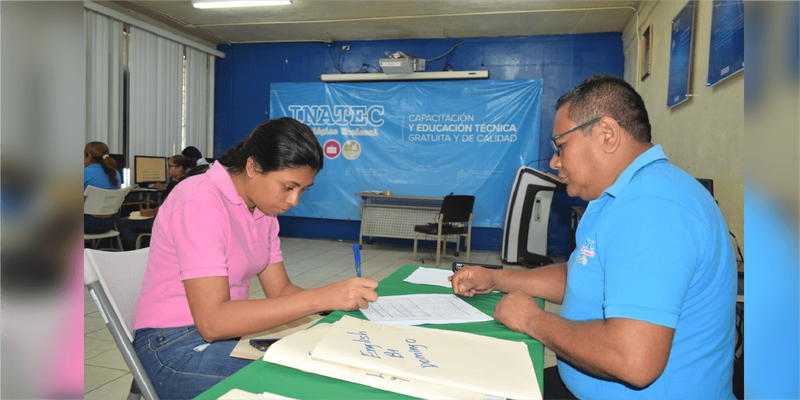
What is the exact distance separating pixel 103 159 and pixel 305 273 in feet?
8.13

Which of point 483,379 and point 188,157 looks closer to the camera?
point 483,379

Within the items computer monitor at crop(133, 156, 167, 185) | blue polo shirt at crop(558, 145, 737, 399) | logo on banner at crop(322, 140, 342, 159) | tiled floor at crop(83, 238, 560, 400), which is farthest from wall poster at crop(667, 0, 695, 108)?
computer monitor at crop(133, 156, 167, 185)

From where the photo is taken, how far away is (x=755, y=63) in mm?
227

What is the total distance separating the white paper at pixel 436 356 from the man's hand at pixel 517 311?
0.47 ft

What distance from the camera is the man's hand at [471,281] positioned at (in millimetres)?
1377

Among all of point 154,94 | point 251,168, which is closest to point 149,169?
point 154,94

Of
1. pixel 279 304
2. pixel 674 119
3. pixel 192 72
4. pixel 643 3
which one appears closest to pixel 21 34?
pixel 279 304

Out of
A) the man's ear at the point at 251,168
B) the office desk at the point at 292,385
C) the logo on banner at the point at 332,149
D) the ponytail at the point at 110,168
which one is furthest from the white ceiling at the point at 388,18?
the office desk at the point at 292,385

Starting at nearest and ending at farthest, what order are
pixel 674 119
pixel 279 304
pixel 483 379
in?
pixel 483 379 → pixel 279 304 → pixel 674 119

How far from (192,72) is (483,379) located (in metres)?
7.35

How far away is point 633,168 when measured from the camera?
40.2 inches

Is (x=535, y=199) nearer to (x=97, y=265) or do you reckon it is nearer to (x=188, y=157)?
(x=188, y=157)

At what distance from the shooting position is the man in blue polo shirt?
82 cm

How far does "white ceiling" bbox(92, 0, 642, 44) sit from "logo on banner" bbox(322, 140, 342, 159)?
151 centimetres
